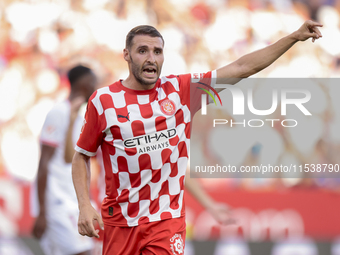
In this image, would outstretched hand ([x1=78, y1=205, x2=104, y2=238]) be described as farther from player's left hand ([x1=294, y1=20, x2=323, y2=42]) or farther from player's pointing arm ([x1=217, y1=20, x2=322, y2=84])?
player's left hand ([x1=294, y1=20, x2=323, y2=42])

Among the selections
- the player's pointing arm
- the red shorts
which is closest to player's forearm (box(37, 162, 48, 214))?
the red shorts

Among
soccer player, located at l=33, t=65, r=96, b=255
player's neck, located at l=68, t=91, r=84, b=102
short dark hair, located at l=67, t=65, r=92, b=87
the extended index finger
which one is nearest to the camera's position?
the extended index finger

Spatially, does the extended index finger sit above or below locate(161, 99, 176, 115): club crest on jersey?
below

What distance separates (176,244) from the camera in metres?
2.89

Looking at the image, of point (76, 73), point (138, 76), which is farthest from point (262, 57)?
point (76, 73)

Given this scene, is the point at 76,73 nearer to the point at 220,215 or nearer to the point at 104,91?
the point at 104,91

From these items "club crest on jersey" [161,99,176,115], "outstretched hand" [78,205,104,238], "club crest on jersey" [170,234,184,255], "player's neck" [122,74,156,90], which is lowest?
"club crest on jersey" [170,234,184,255]

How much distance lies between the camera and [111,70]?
26.3 feet

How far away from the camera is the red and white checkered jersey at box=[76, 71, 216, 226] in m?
2.94

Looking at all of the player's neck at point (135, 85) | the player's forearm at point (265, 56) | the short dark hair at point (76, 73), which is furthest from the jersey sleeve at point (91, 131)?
the short dark hair at point (76, 73)

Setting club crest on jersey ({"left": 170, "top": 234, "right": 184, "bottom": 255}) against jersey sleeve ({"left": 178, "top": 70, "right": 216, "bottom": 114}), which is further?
jersey sleeve ({"left": 178, "top": 70, "right": 216, "bottom": 114})

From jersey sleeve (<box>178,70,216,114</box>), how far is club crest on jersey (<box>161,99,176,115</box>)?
11 centimetres

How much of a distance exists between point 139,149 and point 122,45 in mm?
5394

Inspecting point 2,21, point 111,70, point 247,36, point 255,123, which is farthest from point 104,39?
point 255,123
